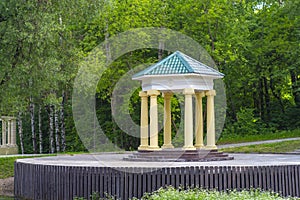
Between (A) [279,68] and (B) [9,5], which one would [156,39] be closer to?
(A) [279,68]

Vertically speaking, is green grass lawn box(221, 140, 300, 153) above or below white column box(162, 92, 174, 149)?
below

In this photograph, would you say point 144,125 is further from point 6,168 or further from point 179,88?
point 6,168

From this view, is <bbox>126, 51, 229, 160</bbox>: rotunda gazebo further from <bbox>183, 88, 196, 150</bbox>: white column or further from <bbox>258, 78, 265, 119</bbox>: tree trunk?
<bbox>258, 78, 265, 119</bbox>: tree trunk

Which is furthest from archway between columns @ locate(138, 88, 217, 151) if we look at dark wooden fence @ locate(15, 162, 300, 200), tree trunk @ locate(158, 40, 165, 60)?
tree trunk @ locate(158, 40, 165, 60)

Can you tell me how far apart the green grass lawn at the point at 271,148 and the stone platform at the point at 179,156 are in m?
6.81

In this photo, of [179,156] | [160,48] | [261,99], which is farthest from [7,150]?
[179,156]

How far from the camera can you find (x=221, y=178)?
16109mm

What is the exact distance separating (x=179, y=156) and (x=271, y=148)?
9832mm

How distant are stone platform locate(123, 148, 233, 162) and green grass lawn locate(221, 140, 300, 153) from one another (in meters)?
6.81

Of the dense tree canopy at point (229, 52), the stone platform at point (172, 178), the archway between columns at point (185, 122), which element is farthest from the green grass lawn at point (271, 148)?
the stone platform at point (172, 178)

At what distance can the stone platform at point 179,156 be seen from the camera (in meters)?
21.8

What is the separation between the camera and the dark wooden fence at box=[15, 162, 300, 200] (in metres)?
16.1

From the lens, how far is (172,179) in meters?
16.2

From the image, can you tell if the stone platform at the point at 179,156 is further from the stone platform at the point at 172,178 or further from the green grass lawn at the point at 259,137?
the green grass lawn at the point at 259,137
